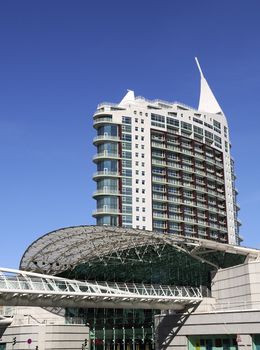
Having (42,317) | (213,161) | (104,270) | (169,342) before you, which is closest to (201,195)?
(213,161)

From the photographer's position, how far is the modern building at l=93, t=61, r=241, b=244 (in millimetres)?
122625

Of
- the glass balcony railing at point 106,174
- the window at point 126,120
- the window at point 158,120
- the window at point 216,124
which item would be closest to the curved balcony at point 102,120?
the window at point 126,120

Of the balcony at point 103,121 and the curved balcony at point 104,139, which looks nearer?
the curved balcony at point 104,139

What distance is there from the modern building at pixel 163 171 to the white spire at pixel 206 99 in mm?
7221

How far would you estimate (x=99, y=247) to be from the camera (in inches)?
2810

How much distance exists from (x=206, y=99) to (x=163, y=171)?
131ft

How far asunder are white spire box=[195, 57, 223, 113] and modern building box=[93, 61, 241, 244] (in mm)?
7221

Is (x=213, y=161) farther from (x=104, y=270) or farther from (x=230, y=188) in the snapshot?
(x=104, y=270)

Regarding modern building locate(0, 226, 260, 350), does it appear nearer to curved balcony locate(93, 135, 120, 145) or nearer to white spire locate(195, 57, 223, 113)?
curved balcony locate(93, 135, 120, 145)

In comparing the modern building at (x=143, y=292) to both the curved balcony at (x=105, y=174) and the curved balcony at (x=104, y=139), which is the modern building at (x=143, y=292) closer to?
the curved balcony at (x=105, y=174)

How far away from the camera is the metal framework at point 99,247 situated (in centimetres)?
6028

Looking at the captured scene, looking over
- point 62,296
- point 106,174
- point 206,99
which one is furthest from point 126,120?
point 62,296

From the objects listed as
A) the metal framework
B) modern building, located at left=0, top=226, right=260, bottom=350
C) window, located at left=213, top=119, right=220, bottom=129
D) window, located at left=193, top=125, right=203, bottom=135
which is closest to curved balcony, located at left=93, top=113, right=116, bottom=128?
window, located at left=193, top=125, right=203, bottom=135

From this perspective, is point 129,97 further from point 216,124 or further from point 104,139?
point 216,124
